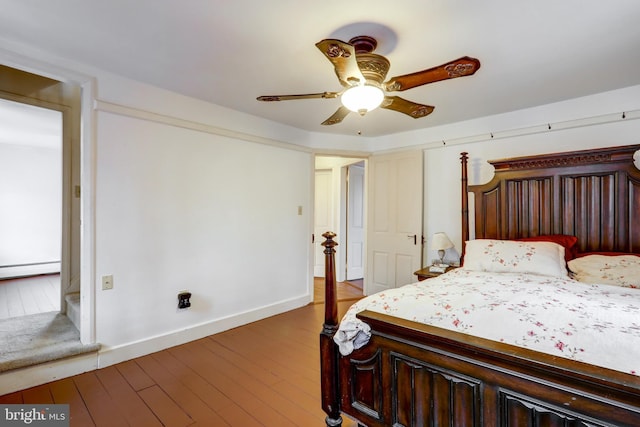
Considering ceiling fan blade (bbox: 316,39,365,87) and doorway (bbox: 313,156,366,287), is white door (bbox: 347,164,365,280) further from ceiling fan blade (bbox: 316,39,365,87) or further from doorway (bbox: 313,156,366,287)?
ceiling fan blade (bbox: 316,39,365,87)

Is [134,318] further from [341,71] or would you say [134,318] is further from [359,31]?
[359,31]

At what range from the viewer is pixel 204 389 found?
85.0 inches

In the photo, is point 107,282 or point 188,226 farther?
point 188,226

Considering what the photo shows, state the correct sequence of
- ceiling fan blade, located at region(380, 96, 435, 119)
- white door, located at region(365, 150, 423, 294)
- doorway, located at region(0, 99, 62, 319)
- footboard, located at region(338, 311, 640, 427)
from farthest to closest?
doorway, located at region(0, 99, 62, 319) → white door, located at region(365, 150, 423, 294) → ceiling fan blade, located at region(380, 96, 435, 119) → footboard, located at region(338, 311, 640, 427)

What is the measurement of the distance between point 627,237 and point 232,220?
A: 357 centimetres

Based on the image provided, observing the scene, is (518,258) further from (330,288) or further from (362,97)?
(362,97)

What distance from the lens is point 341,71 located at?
1.73 meters

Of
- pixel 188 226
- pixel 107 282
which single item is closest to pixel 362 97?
pixel 188 226

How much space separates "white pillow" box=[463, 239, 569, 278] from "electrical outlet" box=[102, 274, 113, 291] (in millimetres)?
3030

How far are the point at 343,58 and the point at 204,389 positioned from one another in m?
2.31

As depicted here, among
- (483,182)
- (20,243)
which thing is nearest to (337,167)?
(483,182)

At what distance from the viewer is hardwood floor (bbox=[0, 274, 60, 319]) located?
341 cm

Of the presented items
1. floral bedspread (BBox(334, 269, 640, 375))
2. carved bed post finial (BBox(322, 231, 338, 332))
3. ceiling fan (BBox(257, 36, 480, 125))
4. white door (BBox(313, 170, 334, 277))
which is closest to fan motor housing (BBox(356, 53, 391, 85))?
ceiling fan (BBox(257, 36, 480, 125))

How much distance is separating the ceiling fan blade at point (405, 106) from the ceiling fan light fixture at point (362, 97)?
242mm
